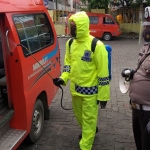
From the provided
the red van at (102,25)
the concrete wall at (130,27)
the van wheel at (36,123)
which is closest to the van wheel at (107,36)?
the red van at (102,25)

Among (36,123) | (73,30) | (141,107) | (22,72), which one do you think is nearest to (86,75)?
(73,30)

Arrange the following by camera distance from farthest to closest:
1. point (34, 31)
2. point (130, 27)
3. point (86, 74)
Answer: point (130, 27), point (34, 31), point (86, 74)

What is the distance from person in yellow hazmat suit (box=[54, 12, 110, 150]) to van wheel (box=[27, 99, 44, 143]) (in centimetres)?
58

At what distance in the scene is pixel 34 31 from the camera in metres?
3.96

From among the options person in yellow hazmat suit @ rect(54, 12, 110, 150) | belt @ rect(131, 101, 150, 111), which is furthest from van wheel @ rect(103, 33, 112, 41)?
belt @ rect(131, 101, 150, 111)

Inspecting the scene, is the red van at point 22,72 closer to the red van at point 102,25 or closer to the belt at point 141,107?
the belt at point 141,107

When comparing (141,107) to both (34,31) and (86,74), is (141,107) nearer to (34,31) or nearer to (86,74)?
(86,74)

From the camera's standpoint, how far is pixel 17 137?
125 inches

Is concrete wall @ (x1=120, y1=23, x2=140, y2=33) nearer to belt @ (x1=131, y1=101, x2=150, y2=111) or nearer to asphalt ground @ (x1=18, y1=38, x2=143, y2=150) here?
asphalt ground @ (x1=18, y1=38, x2=143, y2=150)

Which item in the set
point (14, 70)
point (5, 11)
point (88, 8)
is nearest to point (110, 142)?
point (14, 70)

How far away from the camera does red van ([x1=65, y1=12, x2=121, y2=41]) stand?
16141 millimetres

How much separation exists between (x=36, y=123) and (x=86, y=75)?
1136 mm

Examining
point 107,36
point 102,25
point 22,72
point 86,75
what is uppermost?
point 22,72

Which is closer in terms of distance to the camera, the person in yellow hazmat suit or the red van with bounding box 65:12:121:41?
the person in yellow hazmat suit
